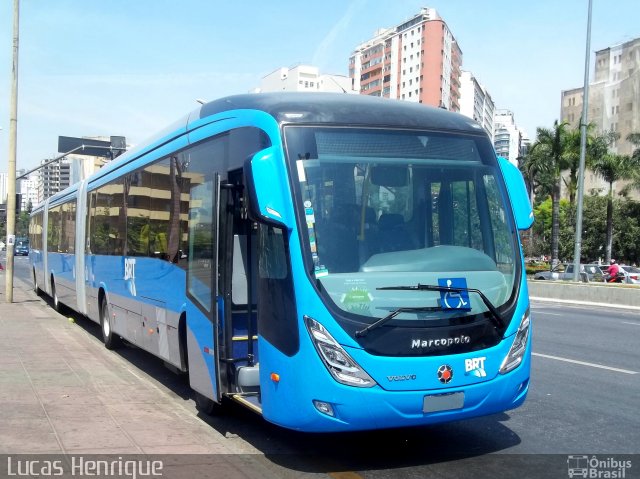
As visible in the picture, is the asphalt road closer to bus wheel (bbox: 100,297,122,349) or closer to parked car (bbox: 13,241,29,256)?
bus wheel (bbox: 100,297,122,349)

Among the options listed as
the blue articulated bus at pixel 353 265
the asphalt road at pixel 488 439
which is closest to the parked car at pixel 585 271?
the asphalt road at pixel 488 439

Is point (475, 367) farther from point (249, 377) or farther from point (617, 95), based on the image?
point (617, 95)

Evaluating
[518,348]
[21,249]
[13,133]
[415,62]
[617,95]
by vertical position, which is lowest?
[21,249]

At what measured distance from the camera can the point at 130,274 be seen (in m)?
10.1

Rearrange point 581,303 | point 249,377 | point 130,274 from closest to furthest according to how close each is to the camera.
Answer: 1. point 249,377
2. point 130,274
3. point 581,303

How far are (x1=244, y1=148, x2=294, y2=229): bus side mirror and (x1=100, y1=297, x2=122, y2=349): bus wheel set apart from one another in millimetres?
7407

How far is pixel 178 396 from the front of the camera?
8492mm

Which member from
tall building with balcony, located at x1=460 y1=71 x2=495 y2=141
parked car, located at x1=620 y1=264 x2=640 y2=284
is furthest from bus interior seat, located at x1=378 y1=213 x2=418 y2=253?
tall building with balcony, located at x1=460 y1=71 x2=495 y2=141

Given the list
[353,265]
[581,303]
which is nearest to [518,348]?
[353,265]

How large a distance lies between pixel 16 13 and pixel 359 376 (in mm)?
18234

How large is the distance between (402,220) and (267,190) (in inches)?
49.1

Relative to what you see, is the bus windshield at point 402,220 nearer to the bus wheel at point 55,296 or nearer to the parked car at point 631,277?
the bus wheel at point 55,296

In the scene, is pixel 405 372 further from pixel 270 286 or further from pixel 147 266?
pixel 147 266

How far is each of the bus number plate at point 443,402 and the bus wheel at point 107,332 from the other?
7.85 metres
